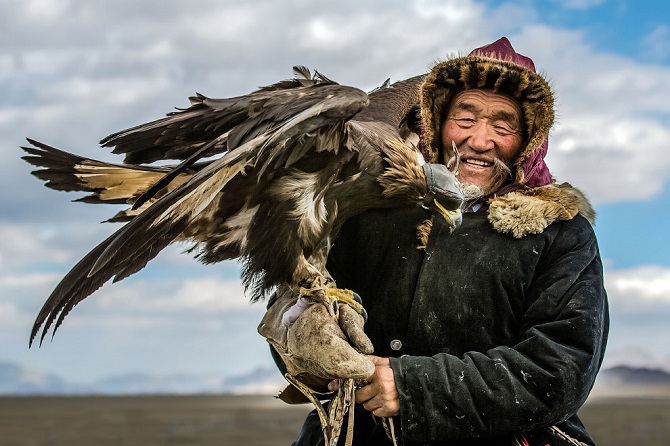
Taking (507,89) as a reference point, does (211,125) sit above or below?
below

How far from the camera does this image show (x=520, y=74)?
3395mm

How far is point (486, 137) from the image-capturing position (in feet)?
11.3

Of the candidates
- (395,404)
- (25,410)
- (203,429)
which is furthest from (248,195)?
(25,410)

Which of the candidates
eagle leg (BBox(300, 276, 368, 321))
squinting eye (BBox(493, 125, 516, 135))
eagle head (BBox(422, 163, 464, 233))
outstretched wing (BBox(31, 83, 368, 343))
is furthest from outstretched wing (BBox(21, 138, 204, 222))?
squinting eye (BBox(493, 125, 516, 135))

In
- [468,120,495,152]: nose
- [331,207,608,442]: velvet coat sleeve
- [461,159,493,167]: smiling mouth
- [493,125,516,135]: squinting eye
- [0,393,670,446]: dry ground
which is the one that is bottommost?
[331,207,608,442]: velvet coat sleeve

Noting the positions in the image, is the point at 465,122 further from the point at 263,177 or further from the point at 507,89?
the point at 263,177

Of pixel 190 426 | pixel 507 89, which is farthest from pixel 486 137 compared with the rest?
pixel 190 426

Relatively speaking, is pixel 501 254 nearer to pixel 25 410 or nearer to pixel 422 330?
pixel 422 330

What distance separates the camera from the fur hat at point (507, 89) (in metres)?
3.38

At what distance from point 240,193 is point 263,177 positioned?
99 mm

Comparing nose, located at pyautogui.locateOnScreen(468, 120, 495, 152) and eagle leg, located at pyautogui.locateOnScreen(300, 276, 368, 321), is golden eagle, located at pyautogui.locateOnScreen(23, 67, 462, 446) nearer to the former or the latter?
eagle leg, located at pyautogui.locateOnScreen(300, 276, 368, 321)

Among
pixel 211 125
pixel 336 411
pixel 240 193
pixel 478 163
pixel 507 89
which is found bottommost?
pixel 336 411

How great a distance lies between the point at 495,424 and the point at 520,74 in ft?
4.04

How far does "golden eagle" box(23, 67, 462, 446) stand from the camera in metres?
3.13
